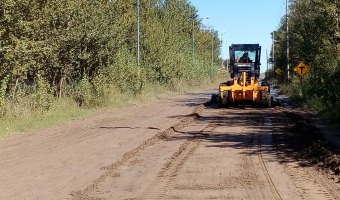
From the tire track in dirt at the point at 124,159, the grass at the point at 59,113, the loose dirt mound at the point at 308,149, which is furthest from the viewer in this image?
the grass at the point at 59,113

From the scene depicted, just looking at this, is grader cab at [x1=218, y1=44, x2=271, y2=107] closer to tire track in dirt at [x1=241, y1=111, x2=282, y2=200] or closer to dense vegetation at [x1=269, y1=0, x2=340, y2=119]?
dense vegetation at [x1=269, y1=0, x2=340, y2=119]

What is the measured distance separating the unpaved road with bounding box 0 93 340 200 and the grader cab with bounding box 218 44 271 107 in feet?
29.5

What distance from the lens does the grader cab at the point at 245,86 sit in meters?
27.6

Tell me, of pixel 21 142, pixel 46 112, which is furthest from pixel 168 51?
pixel 21 142

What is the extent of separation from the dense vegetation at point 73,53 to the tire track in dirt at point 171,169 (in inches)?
285

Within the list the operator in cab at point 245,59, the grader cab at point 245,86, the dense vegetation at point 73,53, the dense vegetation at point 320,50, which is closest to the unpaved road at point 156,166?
the dense vegetation at point 73,53

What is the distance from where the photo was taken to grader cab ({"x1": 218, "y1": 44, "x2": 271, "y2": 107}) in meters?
27.6

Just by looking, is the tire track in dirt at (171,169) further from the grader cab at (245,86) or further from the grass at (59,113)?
the grader cab at (245,86)

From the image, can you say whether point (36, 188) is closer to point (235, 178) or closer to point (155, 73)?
point (235, 178)

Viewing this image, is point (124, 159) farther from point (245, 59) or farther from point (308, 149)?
point (245, 59)

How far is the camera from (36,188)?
9094 mm

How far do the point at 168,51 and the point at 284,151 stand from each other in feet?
104

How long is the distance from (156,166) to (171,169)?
50 cm

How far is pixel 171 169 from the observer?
35.1 ft
